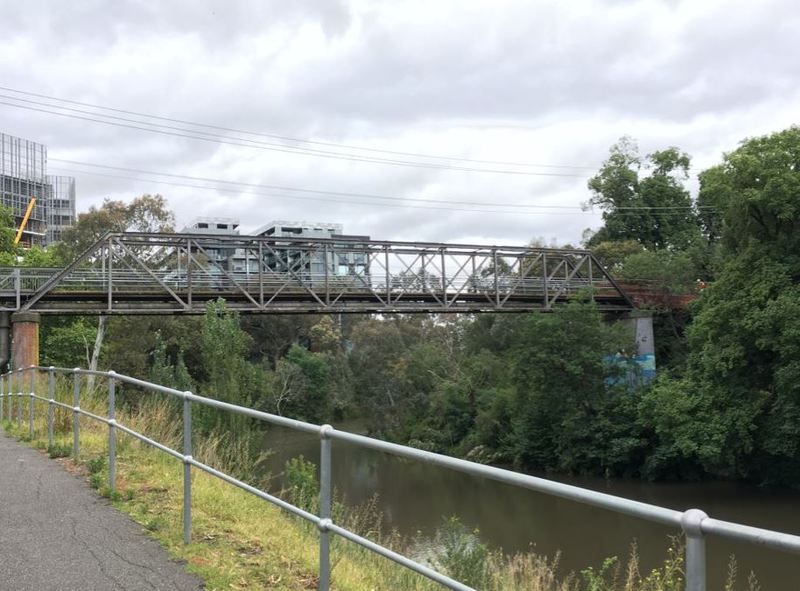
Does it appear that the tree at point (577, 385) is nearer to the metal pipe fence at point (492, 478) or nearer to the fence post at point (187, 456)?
the metal pipe fence at point (492, 478)

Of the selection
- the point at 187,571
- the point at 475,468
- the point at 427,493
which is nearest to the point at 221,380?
the point at 427,493

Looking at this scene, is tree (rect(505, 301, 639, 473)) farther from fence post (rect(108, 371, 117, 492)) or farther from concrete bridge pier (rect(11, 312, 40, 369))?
fence post (rect(108, 371, 117, 492))

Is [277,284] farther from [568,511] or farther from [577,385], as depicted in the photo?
[568,511]

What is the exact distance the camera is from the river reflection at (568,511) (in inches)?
573

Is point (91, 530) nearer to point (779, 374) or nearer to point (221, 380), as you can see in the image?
point (221, 380)

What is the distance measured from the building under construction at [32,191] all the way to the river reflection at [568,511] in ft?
281

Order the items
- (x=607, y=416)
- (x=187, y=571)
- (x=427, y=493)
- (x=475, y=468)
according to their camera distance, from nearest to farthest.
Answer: (x=475, y=468) < (x=187, y=571) < (x=427, y=493) < (x=607, y=416)

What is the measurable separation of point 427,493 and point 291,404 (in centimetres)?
3448

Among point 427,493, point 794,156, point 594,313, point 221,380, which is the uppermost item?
point 794,156

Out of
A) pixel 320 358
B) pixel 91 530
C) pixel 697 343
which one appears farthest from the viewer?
pixel 320 358

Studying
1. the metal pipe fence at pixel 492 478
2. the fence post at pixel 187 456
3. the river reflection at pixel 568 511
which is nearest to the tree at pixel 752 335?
the river reflection at pixel 568 511

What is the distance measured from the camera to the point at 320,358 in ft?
237

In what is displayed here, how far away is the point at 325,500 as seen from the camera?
4449 millimetres

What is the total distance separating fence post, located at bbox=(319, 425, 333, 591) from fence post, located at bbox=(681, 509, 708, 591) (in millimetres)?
2215
